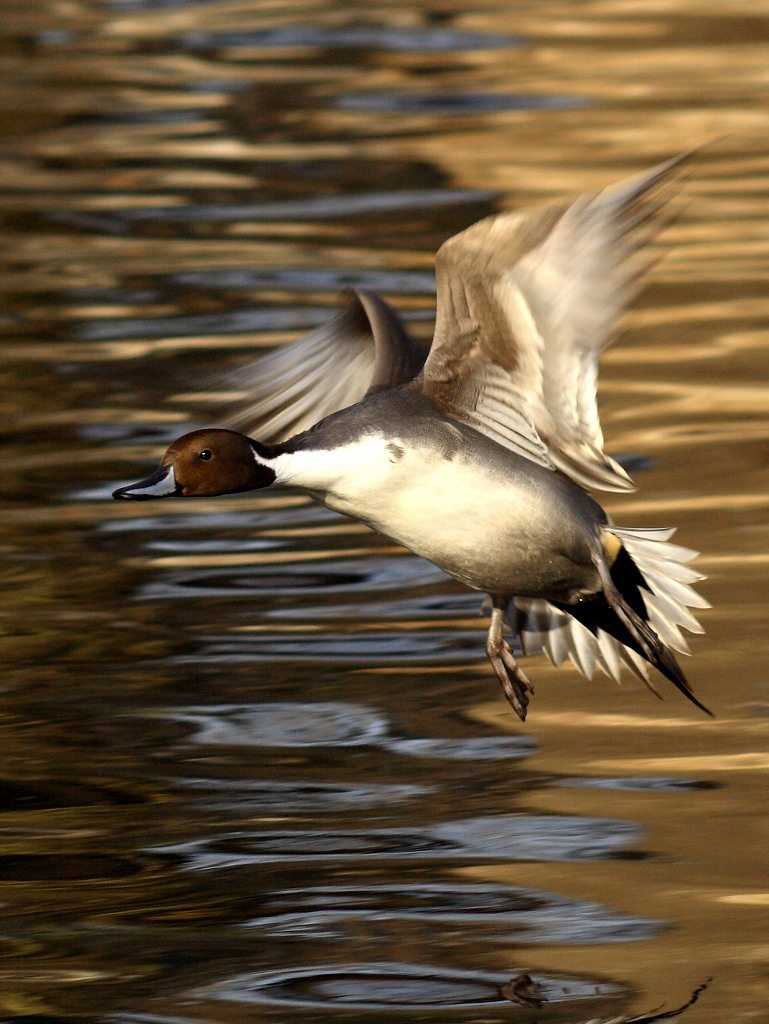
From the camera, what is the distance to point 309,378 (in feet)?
20.6

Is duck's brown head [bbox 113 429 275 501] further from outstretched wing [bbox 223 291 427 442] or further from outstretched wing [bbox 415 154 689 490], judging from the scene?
outstretched wing [bbox 223 291 427 442]

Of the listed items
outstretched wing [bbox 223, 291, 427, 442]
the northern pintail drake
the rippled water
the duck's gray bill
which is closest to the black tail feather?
the northern pintail drake

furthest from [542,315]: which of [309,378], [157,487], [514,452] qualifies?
[309,378]

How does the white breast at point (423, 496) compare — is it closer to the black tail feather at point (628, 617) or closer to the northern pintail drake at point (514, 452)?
the northern pintail drake at point (514, 452)

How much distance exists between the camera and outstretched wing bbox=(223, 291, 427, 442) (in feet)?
20.5

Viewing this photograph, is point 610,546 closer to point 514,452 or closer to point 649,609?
point 649,609

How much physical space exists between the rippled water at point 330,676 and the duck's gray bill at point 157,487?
0.82 m

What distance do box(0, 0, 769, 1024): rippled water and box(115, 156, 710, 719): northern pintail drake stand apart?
243 millimetres

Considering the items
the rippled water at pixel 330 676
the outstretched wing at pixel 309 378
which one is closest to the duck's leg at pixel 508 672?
the rippled water at pixel 330 676

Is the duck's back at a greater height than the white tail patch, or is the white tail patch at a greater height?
the duck's back

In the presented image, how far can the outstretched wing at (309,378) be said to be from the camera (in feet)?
20.5

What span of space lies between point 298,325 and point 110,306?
3.98ft

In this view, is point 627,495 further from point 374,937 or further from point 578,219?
point 374,937

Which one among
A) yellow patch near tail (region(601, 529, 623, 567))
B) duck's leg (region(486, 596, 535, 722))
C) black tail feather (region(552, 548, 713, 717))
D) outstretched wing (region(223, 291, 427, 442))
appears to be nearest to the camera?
black tail feather (region(552, 548, 713, 717))
